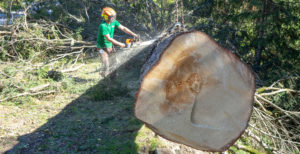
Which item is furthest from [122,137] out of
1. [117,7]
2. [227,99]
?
[117,7]

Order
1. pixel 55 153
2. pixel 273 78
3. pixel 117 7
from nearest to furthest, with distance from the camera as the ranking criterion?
pixel 55 153
pixel 273 78
pixel 117 7

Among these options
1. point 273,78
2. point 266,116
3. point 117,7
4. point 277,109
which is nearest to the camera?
point 266,116

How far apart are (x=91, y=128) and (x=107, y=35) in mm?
1925

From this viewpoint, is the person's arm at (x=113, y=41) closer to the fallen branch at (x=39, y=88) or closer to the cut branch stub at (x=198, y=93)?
the fallen branch at (x=39, y=88)

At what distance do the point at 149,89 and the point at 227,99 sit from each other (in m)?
0.71

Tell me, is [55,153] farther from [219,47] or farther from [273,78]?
[273,78]

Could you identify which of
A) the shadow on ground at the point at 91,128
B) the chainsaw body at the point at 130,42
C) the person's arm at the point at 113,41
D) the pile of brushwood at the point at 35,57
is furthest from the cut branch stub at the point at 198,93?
the pile of brushwood at the point at 35,57

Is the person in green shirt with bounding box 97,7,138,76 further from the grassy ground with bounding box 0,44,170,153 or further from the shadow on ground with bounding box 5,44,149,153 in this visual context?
the shadow on ground with bounding box 5,44,149,153

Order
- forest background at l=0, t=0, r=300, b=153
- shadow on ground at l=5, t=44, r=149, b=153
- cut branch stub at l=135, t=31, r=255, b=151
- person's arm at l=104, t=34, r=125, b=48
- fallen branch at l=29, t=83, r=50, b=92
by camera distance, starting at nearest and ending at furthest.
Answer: cut branch stub at l=135, t=31, r=255, b=151 → shadow on ground at l=5, t=44, r=149, b=153 → forest background at l=0, t=0, r=300, b=153 → fallen branch at l=29, t=83, r=50, b=92 → person's arm at l=104, t=34, r=125, b=48

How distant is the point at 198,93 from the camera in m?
1.96

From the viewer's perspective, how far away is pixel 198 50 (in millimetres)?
1970

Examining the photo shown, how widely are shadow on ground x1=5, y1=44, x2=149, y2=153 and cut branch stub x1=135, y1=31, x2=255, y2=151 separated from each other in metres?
0.89

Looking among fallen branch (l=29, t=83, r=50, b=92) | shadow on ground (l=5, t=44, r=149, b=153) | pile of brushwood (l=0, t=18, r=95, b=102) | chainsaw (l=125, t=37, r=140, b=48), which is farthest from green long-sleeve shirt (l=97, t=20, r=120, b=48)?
fallen branch (l=29, t=83, r=50, b=92)

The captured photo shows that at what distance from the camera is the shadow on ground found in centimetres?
264
